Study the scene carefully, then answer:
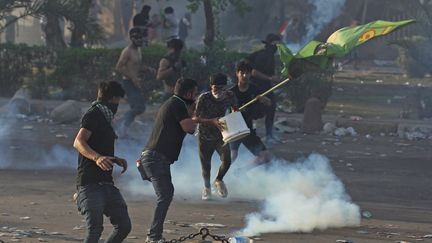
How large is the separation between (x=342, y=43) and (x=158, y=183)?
223cm

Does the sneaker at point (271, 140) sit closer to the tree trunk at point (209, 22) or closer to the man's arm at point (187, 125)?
the tree trunk at point (209, 22)

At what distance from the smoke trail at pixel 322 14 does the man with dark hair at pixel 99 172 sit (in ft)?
96.1

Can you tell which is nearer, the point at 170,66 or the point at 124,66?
the point at 170,66

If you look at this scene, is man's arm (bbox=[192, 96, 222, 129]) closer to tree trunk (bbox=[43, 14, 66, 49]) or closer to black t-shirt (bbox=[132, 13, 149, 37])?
black t-shirt (bbox=[132, 13, 149, 37])

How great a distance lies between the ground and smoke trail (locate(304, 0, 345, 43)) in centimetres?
1909

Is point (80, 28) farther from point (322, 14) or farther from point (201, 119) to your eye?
point (322, 14)

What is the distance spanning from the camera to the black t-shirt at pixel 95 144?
24.1 ft

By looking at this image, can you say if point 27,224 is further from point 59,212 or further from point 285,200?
point 285,200

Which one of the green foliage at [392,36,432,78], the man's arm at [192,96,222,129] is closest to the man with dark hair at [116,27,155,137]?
the man's arm at [192,96,222,129]

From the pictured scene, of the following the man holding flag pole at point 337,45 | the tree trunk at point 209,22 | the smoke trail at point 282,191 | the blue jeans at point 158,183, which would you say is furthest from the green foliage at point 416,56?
the blue jeans at point 158,183

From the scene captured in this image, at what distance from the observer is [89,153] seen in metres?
7.21

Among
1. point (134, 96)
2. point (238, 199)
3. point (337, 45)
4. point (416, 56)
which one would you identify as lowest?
point (238, 199)

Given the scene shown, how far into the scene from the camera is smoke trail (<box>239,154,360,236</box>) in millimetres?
9586

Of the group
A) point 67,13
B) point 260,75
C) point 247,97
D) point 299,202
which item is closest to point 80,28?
point 67,13
